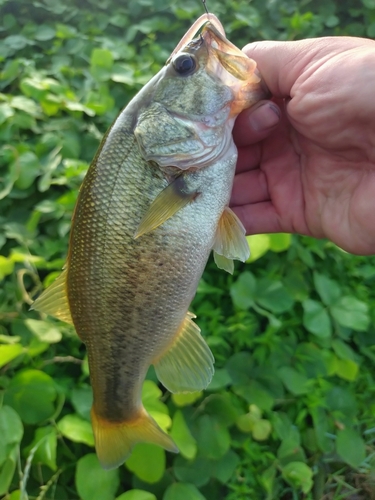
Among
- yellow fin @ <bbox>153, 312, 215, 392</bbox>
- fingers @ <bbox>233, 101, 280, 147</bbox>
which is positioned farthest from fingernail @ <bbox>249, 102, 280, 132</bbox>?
yellow fin @ <bbox>153, 312, 215, 392</bbox>

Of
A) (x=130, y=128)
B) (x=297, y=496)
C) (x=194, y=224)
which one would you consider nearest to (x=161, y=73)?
(x=130, y=128)

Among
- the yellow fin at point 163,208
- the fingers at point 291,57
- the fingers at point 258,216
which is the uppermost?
the fingers at point 291,57

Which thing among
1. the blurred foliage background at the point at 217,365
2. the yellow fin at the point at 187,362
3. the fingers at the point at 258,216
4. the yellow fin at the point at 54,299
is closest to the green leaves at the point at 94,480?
the blurred foliage background at the point at 217,365

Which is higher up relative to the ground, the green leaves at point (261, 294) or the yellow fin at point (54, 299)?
the yellow fin at point (54, 299)

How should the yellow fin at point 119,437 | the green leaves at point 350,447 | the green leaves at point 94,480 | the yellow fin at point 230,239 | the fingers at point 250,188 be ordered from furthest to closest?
the green leaves at point 350,447 → the fingers at point 250,188 → the green leaves at point 94,480 → the yellow fin at point 119,437 → the yellow fin at point 230,239

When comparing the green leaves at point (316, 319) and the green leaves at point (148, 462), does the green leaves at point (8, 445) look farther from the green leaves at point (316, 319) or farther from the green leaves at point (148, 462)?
the green leaves at point (316, 319)

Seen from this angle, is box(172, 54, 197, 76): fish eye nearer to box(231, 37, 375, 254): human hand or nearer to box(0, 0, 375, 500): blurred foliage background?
box(231, 37, 375, 254): human hand

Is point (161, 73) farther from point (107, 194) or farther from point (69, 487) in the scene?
point (69, 487)
